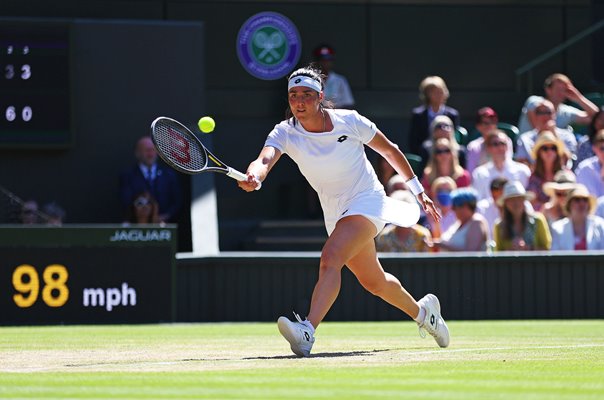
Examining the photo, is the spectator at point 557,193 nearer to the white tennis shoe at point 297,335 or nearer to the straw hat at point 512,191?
the straw hat at point 512,191

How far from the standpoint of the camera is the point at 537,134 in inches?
641

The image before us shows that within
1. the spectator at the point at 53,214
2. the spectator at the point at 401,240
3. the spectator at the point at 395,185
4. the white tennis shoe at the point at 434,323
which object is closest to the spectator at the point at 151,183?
the spectator at the point at 53,214

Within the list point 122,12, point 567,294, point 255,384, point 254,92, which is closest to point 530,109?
point 567,294

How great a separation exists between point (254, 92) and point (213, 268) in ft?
16.0

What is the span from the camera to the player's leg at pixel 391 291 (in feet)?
30.0

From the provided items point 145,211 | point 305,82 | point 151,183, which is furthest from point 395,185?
point 305,82

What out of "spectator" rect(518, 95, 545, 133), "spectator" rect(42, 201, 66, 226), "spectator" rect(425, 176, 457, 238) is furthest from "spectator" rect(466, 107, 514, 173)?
"spectator" rect(42, 201, 66, 226)

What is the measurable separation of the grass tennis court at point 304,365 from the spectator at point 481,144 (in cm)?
440

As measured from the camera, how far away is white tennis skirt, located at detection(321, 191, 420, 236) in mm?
8969

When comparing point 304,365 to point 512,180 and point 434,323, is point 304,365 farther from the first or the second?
point 512,180

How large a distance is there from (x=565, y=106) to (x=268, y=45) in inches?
156

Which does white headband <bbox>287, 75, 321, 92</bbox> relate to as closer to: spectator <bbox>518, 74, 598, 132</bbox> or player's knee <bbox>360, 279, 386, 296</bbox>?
player's knee <bbox>360, 279, 386, 296</bbox>

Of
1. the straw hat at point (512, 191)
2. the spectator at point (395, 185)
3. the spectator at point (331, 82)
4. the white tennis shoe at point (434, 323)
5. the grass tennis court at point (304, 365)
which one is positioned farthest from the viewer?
the spectator at point (331, 82)

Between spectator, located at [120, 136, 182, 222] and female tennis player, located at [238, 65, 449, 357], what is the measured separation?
7.16 meters
